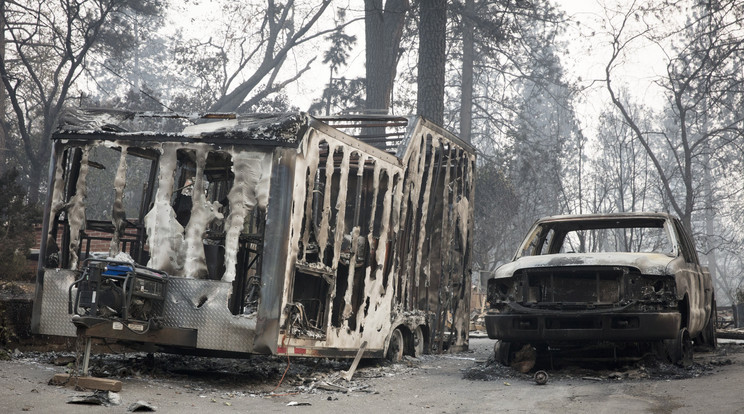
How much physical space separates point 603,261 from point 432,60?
405 inches

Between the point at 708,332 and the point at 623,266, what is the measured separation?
3.29m

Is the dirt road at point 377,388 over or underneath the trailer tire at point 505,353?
underneath

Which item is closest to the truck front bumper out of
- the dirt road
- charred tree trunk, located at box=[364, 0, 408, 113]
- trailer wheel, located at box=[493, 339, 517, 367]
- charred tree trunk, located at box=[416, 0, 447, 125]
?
the dirt road

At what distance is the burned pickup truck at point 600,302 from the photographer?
24.6 feet

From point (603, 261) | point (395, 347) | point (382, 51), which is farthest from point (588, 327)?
point (382, 51)

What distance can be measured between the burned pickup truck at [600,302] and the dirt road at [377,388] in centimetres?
40

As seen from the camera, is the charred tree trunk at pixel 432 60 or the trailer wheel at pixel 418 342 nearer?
the trailer wheel at pixel 418 342

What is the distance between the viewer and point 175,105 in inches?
1363

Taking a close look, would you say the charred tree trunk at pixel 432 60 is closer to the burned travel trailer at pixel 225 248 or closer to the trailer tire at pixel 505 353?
the burned travel trailer at pixel 225 248

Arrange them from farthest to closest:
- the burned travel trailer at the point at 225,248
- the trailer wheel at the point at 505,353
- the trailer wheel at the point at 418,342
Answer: the trailer wheel at the point at 418,342, the trailer wheel at the point at 505,353, the burned travel trailer at the point at 225,248

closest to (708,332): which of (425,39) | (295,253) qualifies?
(295,253)

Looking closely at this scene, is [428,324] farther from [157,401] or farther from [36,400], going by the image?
[36,400]

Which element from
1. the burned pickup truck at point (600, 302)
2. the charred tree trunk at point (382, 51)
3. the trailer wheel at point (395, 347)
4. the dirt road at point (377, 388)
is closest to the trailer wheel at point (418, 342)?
the trailer wheel at point (395, 347)

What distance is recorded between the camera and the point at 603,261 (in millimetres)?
7723
